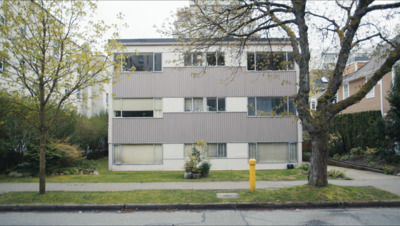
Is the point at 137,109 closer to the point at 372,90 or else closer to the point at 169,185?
the point at 169,185

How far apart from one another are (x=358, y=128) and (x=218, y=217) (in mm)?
16649

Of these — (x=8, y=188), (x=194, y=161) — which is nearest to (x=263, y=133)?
(x=194, y=161)

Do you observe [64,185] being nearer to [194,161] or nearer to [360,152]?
[194,161]

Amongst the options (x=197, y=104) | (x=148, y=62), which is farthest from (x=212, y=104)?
(x=148, y=62)

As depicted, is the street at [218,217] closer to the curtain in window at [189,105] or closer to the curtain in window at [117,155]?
the curtain in window at [117,155]

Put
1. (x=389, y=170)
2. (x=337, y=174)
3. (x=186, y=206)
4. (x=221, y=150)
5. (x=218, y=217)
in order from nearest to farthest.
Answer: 1. (x=218, y=217)
2. (x=186, y=206)
3. (x=337, y=174)
4. (x=389, y=170)
5. (x=221, y=150)

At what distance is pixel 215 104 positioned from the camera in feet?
61.0

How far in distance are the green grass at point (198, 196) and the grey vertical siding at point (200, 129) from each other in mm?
8703

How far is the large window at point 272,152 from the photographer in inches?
728

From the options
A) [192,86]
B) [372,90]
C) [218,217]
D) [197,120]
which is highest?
[372,90]

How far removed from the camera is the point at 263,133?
18.5 metres

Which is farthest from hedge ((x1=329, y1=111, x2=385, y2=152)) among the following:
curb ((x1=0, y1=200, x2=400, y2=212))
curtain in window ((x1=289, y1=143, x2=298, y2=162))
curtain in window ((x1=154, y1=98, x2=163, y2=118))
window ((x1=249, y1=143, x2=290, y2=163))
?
curb ((x1=0, y1=200, x2=400, y2=212))

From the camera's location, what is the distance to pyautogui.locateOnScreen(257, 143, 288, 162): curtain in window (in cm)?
1852

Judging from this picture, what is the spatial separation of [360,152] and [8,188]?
18.7m
